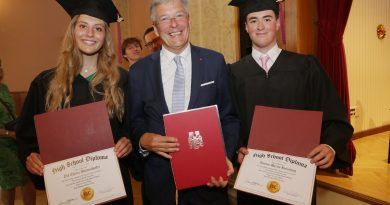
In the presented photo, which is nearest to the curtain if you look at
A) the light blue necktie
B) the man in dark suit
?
the man in dark suit

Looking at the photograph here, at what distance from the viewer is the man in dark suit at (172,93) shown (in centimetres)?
189

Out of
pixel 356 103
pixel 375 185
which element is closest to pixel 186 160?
pixel 375 185

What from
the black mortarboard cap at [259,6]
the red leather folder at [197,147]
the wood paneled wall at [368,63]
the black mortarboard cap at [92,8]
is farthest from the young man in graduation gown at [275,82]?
the wood paneled wall at [368,63]

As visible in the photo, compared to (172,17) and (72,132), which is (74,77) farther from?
(172,17)

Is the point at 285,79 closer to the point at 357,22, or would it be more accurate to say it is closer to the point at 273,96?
the point at 273,96

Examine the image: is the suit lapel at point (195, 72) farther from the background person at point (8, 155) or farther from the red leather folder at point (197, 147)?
the background person at point (8, 155)

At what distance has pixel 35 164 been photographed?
1748mm

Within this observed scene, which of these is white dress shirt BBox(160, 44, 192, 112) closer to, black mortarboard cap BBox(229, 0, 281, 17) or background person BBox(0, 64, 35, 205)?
black mortarboard cap BBox(229, 0, 281, 17)

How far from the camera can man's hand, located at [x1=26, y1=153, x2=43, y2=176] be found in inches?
67.6

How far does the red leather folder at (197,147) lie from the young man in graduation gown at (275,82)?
0.22 meters

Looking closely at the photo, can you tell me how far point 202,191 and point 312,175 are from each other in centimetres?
65

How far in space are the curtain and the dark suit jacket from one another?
2159mm

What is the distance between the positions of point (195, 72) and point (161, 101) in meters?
0.27

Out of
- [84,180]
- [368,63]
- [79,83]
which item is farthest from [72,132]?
[368,63]
